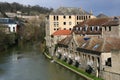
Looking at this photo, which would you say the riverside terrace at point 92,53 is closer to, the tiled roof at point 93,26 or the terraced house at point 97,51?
the terraced house at point 97,51

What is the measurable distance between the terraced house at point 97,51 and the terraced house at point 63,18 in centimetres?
1383

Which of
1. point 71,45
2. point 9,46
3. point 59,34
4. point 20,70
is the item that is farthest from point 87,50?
point 9,46

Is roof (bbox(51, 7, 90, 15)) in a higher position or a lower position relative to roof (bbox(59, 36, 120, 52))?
higher

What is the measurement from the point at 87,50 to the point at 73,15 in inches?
1202

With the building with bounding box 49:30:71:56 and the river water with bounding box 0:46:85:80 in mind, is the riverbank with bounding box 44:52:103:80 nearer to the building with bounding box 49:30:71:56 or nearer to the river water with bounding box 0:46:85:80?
Answer: the river water with bounding box 0:46:85:80

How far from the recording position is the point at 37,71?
40.7 metres

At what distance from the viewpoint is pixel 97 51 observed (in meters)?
34.0

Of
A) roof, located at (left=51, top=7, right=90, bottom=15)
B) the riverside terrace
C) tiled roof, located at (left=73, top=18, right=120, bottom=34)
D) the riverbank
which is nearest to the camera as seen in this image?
the riverside terrace

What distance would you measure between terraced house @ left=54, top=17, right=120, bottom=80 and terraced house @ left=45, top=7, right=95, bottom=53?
13.8 meters

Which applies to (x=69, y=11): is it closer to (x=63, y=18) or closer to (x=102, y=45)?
(x=63, y=18)

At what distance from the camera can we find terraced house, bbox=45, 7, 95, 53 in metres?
64.9

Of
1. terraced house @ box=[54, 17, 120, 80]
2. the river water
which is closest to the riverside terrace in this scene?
terraced house @ box=[54, 17, 120, 80]

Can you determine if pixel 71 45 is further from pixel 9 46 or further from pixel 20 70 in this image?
pixel 9 46

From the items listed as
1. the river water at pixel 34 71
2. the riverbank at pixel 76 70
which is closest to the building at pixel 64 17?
the river water at pixel 34 71
